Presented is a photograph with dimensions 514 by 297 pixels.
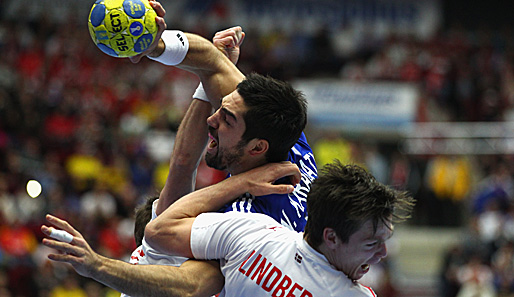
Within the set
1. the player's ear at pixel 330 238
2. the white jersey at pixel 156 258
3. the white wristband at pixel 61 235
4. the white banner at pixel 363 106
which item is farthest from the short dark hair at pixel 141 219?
the white banner at pixel 363 106

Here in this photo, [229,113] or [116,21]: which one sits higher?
[116,21]

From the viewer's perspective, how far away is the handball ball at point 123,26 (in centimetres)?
378

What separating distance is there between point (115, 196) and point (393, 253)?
4.79 m

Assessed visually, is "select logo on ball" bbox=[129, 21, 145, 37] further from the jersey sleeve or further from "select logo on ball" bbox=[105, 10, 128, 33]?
the jersey sleeve

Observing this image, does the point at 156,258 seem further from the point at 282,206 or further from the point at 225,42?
the point at 225,42

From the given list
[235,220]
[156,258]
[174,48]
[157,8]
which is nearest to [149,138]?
[174,48]

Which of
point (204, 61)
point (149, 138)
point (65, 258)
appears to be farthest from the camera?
point (149, 138)

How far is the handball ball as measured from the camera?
3.78 m

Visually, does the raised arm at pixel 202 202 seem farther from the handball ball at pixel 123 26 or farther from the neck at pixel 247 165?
the handball ball at pixel 123 26

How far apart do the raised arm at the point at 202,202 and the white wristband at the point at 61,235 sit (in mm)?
570

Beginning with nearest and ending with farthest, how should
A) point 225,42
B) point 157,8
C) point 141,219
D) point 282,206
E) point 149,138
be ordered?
point 282,206, point 157,8, point 141,219, point 225,42, point 149,138

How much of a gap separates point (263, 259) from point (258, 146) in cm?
65

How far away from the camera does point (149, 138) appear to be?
44.3ft

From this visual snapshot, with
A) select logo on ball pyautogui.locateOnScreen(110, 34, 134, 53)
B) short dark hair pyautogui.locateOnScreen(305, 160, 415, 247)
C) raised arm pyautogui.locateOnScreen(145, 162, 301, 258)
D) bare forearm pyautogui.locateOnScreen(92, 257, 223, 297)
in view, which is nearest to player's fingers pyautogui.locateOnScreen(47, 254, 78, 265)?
bare forearm pyautogui.locateOnScreen(92, 257, 223, 297)
